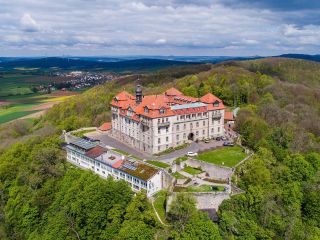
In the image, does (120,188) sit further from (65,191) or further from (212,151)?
(212,151)

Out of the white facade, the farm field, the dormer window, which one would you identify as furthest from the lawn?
the farm field

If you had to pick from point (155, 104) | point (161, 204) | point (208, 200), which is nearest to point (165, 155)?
point (155, 104)

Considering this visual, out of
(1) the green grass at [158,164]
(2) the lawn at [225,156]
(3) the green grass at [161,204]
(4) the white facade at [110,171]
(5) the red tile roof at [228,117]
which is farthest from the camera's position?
(5) the red tile roof at [228,117]

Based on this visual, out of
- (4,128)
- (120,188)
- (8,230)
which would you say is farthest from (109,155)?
(4,128)

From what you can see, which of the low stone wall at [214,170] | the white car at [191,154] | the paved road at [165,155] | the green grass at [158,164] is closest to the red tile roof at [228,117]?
the paved road at [165,155]

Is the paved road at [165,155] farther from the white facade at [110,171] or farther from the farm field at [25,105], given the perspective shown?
the farm field at [25,105]
